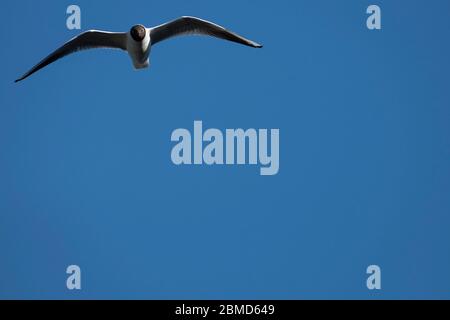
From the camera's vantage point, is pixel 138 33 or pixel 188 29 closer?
pixel 138 33

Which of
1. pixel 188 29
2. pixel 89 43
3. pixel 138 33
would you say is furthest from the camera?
pixel 89 43

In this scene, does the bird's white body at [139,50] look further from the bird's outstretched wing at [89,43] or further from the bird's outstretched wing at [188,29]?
the bird's outstretched wing at [89,43]

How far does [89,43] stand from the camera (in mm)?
10586

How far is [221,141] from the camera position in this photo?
17531 millimetres

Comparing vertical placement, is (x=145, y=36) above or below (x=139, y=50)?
above

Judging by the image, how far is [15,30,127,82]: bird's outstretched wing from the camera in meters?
10.4

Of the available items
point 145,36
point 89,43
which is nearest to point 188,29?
point 145,36

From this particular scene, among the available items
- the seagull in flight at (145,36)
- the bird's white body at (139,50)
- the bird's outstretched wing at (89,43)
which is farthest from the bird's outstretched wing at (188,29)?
the bird's outstretched wing at (89,43)

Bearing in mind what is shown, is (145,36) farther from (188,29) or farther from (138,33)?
(188,29)

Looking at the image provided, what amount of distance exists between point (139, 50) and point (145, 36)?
0.14 meters

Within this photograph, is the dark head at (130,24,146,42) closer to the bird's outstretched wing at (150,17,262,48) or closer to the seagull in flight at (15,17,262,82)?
the seagull in flight at (15,17,262,82)
